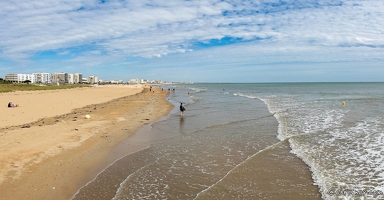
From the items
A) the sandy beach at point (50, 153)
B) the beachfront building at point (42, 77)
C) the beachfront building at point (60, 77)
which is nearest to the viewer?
the sandy beach at point (50, 153)

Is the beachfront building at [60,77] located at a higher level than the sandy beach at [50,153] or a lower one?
higher

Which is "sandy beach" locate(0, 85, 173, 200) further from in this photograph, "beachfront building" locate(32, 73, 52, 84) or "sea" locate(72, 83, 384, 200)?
"beachfront building" locate(32, 73, 52, 84)

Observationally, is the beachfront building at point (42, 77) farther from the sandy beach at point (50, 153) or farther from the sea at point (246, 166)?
the sea at point (246, 166)

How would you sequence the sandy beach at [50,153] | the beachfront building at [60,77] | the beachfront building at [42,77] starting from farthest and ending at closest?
the beachfront building at [42,77], the beachfront building at [60,77], the sandy beach at [50,153]

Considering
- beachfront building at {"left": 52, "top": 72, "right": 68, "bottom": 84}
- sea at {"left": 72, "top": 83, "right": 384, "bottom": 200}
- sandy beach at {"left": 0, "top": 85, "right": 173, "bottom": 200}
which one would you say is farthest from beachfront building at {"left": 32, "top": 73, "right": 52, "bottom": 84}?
sea at {"left": 72, "top": 83, "right": 384, "bottom": 200}

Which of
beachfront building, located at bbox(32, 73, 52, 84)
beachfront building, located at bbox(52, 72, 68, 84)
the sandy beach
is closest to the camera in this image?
the sandy beach

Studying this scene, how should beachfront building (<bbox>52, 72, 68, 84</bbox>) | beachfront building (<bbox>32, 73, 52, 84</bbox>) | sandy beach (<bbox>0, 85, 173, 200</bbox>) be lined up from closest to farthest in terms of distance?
sandy beach (<bbox>0, 85, 173, 200</bbox>) < beachfront building (<bbox>52, 72, 68, 84</bbox>) < beachfront building (<bbox>32, 73, 52, 84</bbox>)

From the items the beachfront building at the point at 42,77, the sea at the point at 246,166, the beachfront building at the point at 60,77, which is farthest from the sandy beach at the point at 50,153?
the beachfront building at the point at 42,77

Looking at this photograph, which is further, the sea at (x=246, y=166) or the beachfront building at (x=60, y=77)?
→ the beachfront building at (x=60, y=77)

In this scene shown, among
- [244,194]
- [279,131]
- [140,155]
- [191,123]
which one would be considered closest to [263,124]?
[279,131]

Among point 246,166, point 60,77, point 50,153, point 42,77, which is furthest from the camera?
point 42,77

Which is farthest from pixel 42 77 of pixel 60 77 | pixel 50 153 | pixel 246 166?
pixel 246 166

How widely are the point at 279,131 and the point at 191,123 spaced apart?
5652 millimetres

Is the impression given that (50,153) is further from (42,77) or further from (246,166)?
(42,77)
